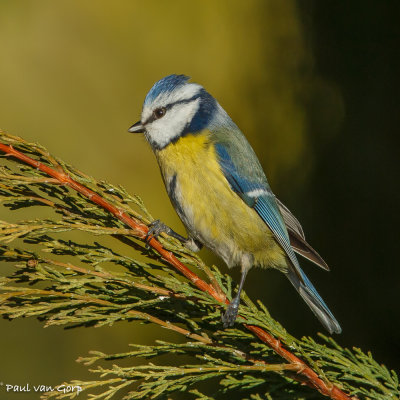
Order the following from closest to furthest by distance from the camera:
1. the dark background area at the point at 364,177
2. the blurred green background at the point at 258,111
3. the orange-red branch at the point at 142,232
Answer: the orange-red branch at the point at 142,232
the dark background area at the point at 364,177
the blurred green background at the point at 258,111

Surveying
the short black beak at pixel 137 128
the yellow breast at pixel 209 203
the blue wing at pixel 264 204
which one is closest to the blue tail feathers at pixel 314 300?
the blue wing at pixel 264 204

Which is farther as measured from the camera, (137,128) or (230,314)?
(137,128)

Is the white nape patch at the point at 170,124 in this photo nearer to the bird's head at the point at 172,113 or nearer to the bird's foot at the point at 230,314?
the bird's head at the point at 172,113

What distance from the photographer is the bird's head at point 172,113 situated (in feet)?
6.38

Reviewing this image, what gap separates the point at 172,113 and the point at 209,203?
392 millimetres

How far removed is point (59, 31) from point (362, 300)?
1908mm

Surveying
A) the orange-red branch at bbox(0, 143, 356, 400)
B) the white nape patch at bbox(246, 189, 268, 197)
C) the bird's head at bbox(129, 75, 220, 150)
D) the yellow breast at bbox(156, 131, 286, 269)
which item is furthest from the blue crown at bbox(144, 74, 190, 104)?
the orange-red branch at bbox(0, 143, 356, 400)

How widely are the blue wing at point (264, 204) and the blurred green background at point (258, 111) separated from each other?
33 cm

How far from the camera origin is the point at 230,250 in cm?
190

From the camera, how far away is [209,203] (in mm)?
1812

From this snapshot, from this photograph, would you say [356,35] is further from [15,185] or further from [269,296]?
[15,185]

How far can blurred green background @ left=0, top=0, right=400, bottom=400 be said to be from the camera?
2338 mm

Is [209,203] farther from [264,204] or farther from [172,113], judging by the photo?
[172,113]

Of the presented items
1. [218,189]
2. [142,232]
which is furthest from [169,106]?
[142,232]
